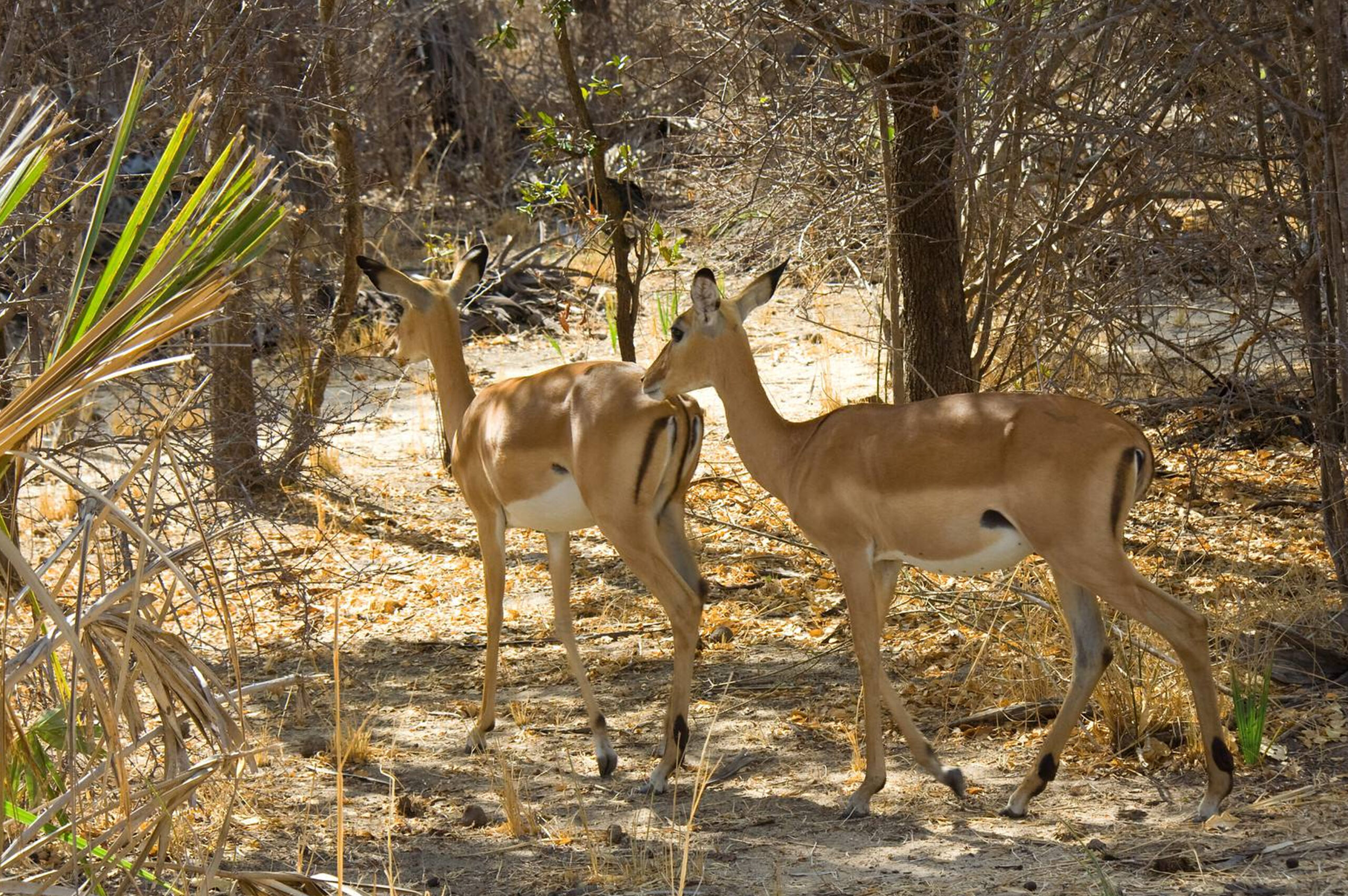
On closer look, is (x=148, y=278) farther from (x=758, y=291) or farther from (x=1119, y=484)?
(x=758, y=291)

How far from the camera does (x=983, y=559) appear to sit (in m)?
4.79

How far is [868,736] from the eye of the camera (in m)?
4.94

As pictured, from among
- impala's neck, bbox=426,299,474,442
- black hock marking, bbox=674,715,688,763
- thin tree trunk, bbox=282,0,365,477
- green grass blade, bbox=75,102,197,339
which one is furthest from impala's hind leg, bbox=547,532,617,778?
green grass blade, bbox=75,102,197,339

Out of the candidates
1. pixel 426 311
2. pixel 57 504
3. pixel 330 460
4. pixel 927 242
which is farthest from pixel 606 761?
pixel 57 504

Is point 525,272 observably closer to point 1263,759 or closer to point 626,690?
point 626,690

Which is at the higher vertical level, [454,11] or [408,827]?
[454,11]

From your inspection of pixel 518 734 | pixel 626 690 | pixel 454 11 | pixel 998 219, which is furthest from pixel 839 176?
pixel 454 11

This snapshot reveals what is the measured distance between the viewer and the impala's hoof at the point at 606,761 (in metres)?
5.49

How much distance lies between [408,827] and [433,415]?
6.90 m

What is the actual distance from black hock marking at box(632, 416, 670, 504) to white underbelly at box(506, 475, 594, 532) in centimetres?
33

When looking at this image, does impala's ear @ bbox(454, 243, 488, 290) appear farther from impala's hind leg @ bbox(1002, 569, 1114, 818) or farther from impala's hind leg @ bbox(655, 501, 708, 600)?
impala's hind leg @ bbox(1002, 569, 1114, 818)

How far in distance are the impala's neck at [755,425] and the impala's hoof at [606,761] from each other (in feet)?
3.88

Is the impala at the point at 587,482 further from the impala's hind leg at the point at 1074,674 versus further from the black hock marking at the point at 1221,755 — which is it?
the black hock marking at the point at 1221,755

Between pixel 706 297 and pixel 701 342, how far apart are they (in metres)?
0.21
